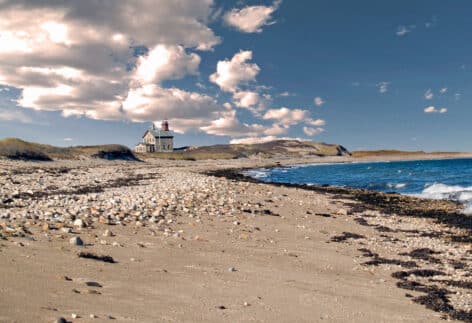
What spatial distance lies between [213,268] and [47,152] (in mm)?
76550

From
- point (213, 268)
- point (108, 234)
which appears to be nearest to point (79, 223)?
point (108, 234)

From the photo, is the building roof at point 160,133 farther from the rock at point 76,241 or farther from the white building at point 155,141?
the rock at point 76,241

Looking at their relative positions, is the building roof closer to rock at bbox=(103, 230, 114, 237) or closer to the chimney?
the chimney

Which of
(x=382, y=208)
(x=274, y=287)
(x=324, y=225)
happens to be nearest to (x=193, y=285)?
(x=274, y=287)

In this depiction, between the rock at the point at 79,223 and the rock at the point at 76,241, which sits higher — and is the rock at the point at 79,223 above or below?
above

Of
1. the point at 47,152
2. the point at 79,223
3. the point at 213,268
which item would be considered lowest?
the point at 213,268

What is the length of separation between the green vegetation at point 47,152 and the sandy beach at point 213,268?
50275 mm

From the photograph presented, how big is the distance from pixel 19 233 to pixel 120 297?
4855mm

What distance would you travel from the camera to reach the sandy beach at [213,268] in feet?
19.2

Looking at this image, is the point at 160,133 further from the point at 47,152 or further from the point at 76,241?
the point at 76,241

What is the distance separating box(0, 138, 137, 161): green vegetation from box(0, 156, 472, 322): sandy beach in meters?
50.3

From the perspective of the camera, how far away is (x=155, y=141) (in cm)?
16512

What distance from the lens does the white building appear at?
162875mm

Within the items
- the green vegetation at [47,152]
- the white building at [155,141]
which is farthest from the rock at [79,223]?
the white building at [155,141]
